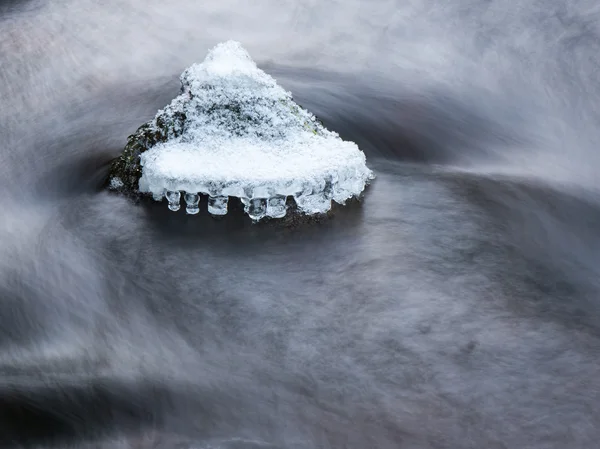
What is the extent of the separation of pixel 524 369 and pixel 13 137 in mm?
4482

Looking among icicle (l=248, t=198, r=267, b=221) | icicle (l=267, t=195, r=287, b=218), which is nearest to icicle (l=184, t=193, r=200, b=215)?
icicle (l=248, t=198, r=267, b=221)

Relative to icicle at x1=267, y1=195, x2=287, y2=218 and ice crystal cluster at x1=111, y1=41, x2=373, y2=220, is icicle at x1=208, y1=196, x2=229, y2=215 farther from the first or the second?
icicle at x1=267, y1=195, x2=287, y2=218

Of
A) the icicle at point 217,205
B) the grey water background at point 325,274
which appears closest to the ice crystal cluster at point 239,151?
the icicle at point 217,205

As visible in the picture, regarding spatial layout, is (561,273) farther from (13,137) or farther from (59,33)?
(59,33)

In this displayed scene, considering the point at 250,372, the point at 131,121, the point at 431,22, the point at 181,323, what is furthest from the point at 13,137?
the point at 431,22

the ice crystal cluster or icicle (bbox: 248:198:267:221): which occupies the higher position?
the ice crystal cluster

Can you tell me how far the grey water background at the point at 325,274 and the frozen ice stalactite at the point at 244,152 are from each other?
19 cm

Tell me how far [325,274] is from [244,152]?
3.48ft

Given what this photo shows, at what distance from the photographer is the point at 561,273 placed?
4773 millimetres

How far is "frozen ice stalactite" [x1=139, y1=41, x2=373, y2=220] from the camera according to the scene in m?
4.76

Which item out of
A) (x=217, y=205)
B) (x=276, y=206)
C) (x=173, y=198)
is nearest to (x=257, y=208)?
(x=276, y=206)

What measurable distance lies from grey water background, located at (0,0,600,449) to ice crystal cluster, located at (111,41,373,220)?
0.19 m

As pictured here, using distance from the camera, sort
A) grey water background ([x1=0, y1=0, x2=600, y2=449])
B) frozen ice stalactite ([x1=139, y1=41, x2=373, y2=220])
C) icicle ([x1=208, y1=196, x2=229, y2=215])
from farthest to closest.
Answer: icicle ([x1=208, y1=196, x2=229, y2=215]) → frozen ice stalactite ([x1=139, y1=41, x2=373, y2=220]) → grey water background ([x1=0, y1=0, x2=600, y2=449])

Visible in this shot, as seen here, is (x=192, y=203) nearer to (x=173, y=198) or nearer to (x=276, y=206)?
(x=173, y=198)
